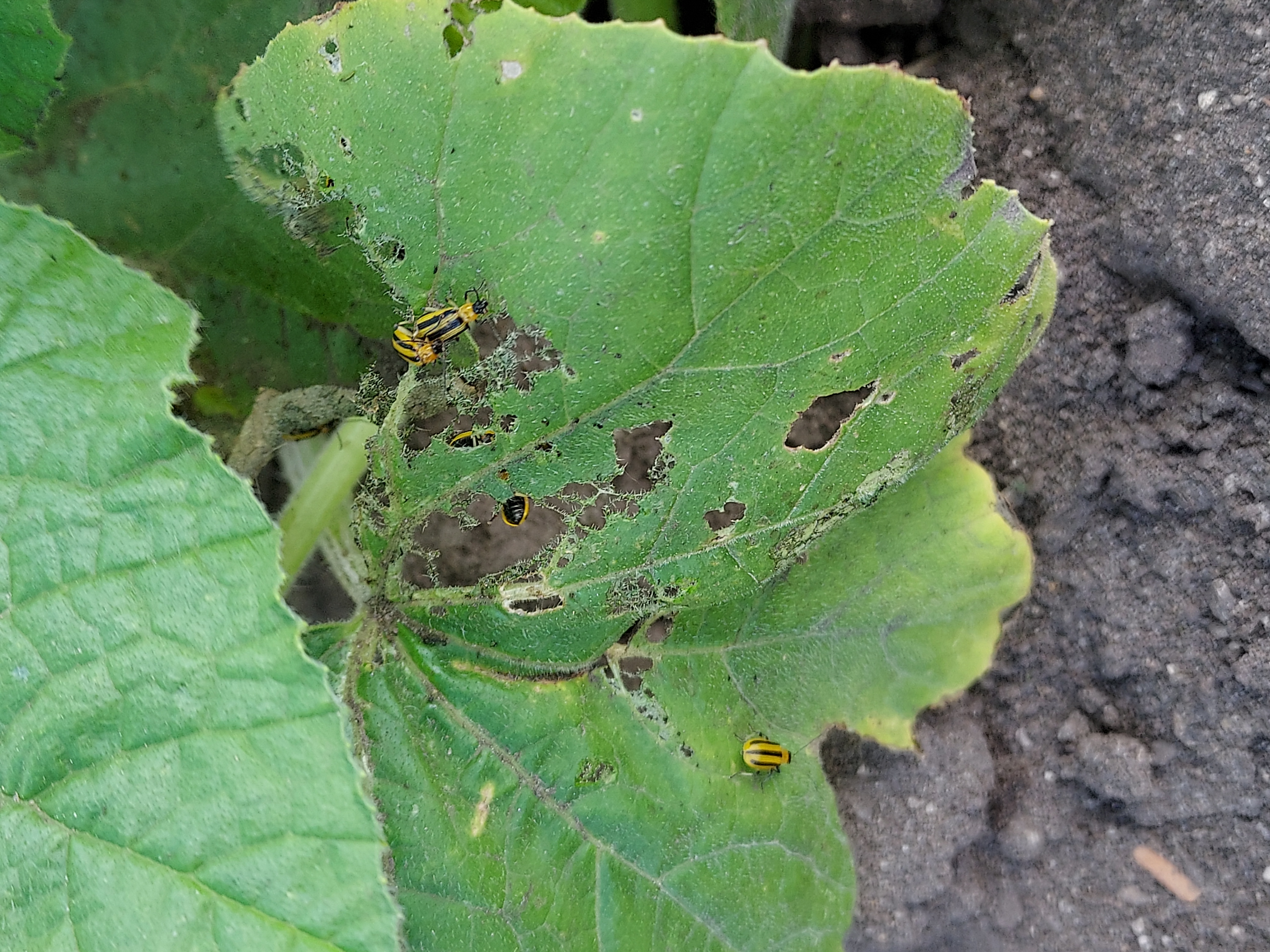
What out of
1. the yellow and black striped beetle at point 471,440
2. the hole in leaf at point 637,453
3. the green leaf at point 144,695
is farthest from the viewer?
the hole in leaf at point 637,453

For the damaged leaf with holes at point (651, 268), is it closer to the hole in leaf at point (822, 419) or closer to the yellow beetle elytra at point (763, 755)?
the yellow beetle elytra at point (763, 755)

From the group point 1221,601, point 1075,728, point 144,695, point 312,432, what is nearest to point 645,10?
point 312,432

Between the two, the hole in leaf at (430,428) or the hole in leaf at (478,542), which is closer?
the hole in leaf at (430,428)

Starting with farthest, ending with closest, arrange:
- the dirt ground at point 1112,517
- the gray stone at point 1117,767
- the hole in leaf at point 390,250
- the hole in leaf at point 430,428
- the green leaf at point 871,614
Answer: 1. the gray stone at point 1117,767
2. the green leaf at point 871,614
3. the dirt ground at point 1112,517
4. the hole in leaf at point 430,428
5. the hole in leaf at point 390,250

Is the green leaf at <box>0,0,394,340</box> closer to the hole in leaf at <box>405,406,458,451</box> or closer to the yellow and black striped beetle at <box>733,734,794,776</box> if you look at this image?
the hole in leaf at <box>405,406,458,451</box>

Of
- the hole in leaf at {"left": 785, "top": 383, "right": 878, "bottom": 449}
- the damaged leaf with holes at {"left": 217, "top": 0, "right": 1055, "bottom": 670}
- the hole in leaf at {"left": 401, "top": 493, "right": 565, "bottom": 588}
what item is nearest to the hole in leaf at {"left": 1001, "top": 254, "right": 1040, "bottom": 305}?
the damaged leaf with holes at {"left": 217, "top": 0, "right": 1055, "bottom": 670}

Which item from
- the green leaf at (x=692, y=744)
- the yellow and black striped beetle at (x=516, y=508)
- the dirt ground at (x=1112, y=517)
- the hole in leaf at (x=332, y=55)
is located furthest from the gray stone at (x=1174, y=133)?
the hole in leaf at (x=332, y=55)

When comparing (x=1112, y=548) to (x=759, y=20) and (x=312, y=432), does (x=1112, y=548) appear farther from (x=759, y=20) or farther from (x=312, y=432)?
(x=312, y=432)
